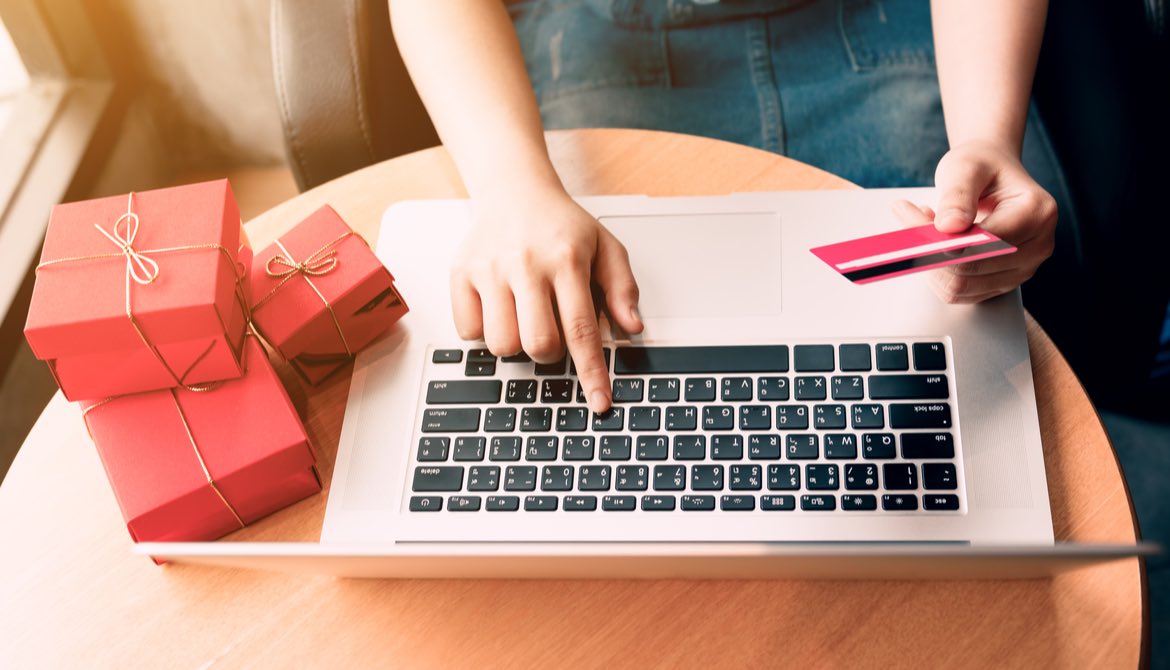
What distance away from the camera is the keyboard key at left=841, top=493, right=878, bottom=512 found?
60 centimetres

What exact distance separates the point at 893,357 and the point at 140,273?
55 cm

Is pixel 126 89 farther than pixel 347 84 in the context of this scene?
Yes

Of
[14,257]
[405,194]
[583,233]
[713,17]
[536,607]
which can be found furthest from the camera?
[14,257]

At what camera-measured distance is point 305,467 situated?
0.64 m

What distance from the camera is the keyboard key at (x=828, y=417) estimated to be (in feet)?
2.07

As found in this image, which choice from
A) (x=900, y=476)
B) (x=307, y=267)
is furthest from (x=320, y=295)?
(x=900, y=476)

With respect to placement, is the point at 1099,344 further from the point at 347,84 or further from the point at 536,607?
the point at 347,84

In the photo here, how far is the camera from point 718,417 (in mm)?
641

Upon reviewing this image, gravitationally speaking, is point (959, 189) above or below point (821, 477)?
above

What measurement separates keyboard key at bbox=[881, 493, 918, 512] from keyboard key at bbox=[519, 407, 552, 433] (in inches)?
9.6

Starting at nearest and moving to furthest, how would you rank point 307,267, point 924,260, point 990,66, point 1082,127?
point 924,260, point 307,267, point 990,66, point 1082,127

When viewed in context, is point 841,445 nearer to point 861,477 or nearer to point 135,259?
point 861,477

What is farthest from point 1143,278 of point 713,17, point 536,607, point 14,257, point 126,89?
point 126,89

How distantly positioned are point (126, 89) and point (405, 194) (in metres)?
1.07
